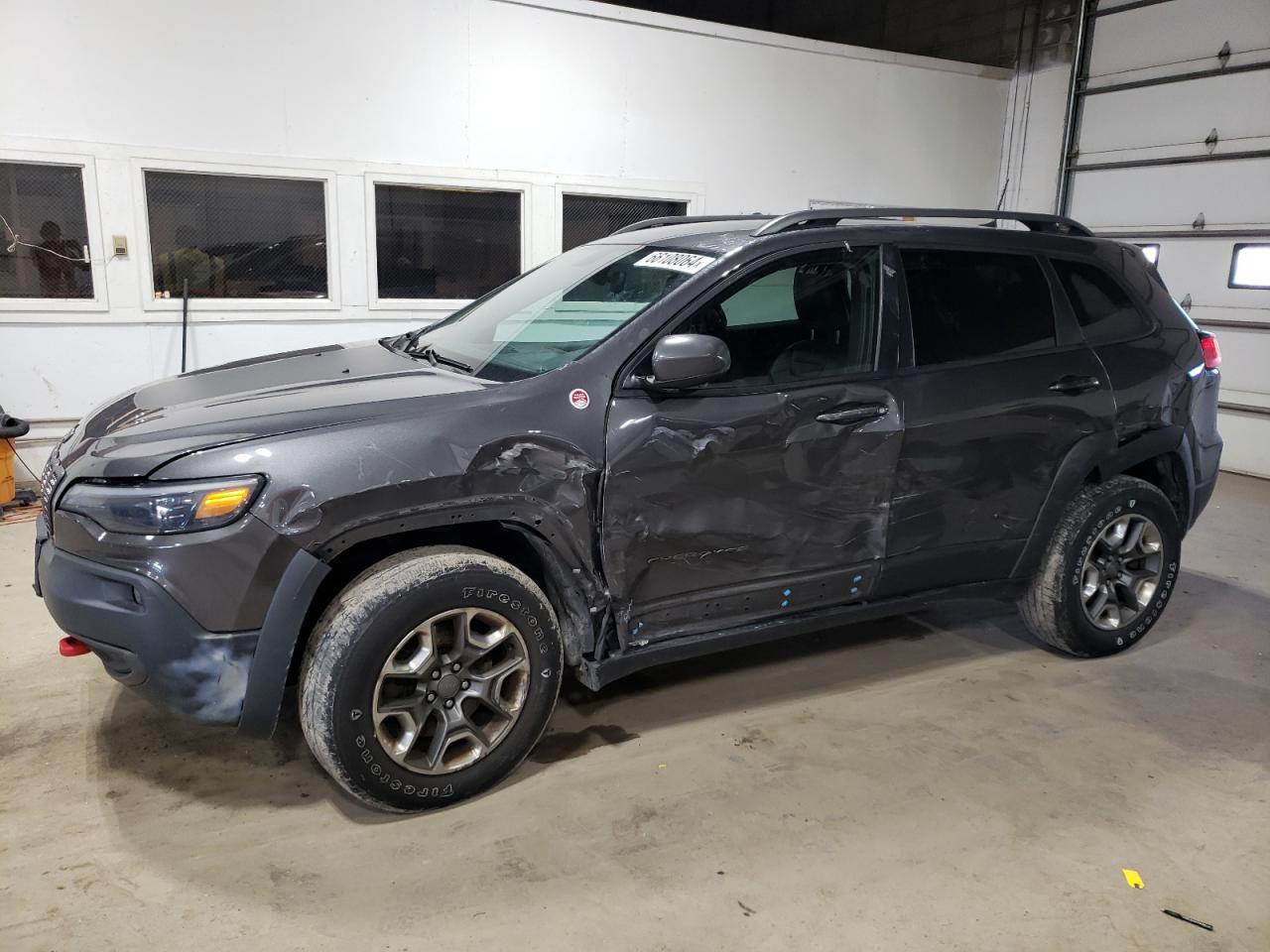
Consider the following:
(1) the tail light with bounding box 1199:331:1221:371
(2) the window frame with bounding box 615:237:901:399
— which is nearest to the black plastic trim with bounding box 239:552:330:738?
(2) the window frame with bounding box 615:237:901:399

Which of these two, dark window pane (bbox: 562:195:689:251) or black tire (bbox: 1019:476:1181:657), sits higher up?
dark window pane (bbox: 562:195:689:251)

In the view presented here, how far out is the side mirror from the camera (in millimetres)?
2648

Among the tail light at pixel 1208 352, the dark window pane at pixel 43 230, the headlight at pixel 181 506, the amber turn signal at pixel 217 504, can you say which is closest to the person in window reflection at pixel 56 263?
the dark window pane at pixel 43 230

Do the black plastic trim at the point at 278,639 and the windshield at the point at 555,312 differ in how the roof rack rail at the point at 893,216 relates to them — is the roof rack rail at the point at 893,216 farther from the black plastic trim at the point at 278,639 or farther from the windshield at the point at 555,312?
the black plastic trim at the point at 278,639

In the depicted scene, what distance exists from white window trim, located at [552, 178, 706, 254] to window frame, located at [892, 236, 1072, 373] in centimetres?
446

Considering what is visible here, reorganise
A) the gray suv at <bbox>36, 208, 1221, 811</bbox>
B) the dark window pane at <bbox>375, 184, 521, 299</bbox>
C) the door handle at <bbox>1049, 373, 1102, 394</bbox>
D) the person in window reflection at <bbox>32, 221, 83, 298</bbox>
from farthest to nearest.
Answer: the dark window pane at <bbox>375, 184, 521, 299</bbox>
the person in window reflection at <bbox>32, 221, 83, 298</bbox>
the door handle at <bbox>1049, 373, 1102, 394</bbox>
the gray suv at <bbox>36, 208, 1221, 811</bbox>

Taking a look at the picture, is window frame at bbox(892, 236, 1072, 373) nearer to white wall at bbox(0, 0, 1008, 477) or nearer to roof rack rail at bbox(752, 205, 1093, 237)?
roof rack rail at bbox(752, 205, 1093, 237)

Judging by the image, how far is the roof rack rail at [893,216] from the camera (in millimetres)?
3074

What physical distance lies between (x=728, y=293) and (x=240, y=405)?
1.51 metres

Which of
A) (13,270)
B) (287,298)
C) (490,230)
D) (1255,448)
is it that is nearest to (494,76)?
(490,230)

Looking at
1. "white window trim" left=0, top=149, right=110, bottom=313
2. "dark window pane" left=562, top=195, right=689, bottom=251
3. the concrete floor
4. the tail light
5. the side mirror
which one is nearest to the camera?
the concrete floor

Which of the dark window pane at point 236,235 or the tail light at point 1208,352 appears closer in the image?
the tail light at point 1208,352

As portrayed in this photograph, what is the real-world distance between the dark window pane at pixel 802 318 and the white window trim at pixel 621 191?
452cm

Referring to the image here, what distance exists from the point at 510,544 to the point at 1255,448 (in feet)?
24.5
